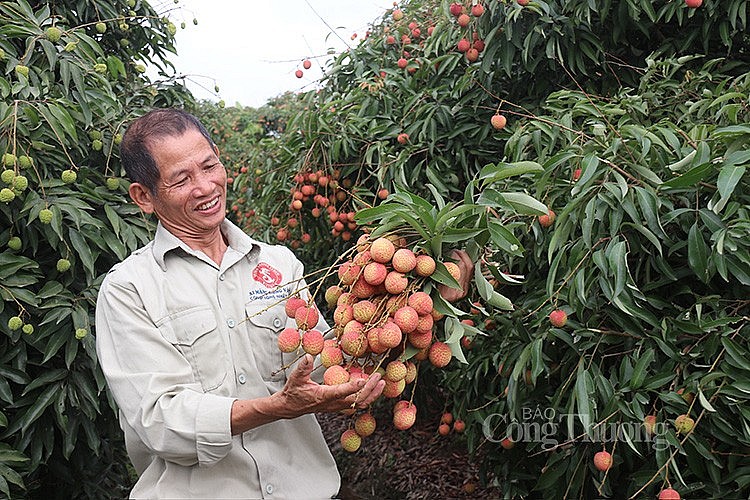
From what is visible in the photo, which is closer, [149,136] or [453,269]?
[453,269]

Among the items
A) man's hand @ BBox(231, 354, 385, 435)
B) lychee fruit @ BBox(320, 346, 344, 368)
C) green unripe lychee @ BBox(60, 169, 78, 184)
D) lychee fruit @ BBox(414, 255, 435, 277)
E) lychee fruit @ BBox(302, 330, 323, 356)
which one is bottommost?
man's hand @ BBox(231, 354, 385, 435)

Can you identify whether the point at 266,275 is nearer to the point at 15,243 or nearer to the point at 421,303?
the point at 421,303

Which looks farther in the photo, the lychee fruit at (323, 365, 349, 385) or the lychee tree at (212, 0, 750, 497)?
the lychee tree at (212, 0, 750, 497)

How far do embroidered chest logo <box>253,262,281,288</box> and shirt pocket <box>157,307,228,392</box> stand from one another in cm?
17

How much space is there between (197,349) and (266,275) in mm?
257

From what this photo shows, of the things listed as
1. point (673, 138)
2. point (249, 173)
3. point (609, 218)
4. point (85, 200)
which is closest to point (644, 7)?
point (673, 138)

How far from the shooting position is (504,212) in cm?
218

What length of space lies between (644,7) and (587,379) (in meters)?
1.45

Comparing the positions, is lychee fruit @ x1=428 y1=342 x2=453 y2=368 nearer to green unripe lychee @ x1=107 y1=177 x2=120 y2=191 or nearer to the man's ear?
the man's ear

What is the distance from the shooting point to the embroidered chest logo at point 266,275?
167 cm

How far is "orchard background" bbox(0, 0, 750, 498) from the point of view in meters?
1.66

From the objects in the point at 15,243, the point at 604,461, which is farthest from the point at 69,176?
the point at 604,461

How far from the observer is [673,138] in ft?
6.03

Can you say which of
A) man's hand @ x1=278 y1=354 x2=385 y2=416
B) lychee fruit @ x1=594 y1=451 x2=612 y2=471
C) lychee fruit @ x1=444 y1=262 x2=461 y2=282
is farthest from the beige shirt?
lychee fruit @ x1=594 y1=451 x2=612 y2=471
